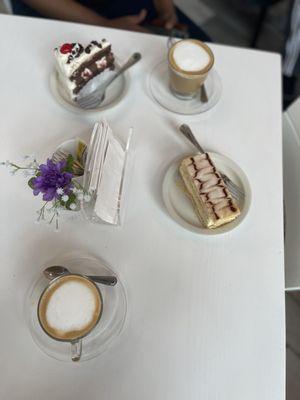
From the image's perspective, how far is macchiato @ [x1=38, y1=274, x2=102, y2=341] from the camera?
2.07 feet

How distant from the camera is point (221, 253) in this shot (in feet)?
2.53

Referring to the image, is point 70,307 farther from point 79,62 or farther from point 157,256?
point 79,62

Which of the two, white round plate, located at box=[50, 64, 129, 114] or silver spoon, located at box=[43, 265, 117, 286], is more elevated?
white round plate, located at box=[50, 64, 129, 114]

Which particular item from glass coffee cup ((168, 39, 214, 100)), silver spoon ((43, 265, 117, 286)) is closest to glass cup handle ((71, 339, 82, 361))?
silver spoon ((43, 265, 117, 286))

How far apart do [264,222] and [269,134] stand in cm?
24

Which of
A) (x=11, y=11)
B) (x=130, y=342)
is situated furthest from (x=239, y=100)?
(x=11, y=11)

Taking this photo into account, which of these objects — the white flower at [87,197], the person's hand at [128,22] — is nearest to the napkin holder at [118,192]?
the white flower at [87,197]

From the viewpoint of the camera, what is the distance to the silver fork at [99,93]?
87cm

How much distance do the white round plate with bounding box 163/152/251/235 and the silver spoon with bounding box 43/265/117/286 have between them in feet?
0.60

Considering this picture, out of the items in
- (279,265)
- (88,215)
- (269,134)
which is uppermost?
(269,134)

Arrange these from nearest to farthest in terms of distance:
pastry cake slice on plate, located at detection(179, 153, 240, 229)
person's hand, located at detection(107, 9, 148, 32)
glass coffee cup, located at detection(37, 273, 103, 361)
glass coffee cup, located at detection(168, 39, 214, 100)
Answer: glass coffee cup, located at detection(37, 273, 103, 361) → pastry cake slice on plate, located at detection(179, 153, 240, 229) → glass coffee cup, located at detection(168, 39, 214, 100) → person's hand, located at detection(107, 9, 148, 32)

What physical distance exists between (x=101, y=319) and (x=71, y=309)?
8 cm

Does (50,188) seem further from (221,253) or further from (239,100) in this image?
(239,100)

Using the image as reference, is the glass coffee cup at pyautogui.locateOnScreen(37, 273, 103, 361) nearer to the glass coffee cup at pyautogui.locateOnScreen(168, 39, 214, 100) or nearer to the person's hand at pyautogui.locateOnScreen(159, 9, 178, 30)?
the glass coffee cup at pyautogui.locateOnScreen(168, 39, 214, 100)
